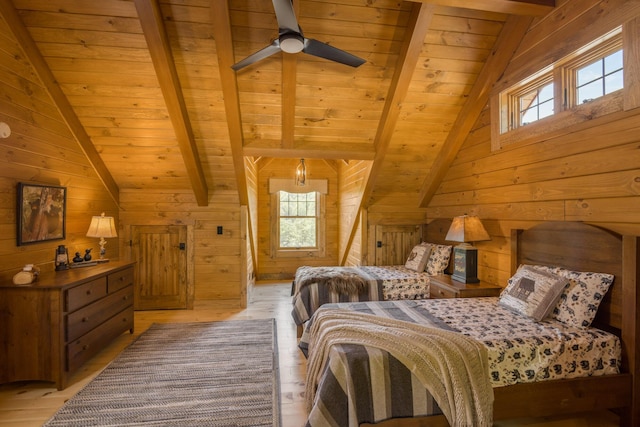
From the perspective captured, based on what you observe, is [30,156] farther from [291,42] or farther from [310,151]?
[310,151]

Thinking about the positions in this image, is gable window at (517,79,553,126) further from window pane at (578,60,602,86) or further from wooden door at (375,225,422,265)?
wooden door at (375,225,422,265)

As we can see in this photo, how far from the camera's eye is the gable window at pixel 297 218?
5898 millimetres


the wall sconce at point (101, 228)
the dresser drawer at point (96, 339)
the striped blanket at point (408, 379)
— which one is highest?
the wall sconce at point (101, 228)

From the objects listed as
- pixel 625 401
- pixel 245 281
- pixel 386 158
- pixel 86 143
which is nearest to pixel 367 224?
pixel 386 158

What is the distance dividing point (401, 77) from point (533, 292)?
2.11 meters

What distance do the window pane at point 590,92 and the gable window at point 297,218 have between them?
13.7ft

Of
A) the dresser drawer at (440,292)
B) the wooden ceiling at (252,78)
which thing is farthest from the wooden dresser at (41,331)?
the dresser drawer at (440,292)

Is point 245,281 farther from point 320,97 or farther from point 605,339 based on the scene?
point 605,339

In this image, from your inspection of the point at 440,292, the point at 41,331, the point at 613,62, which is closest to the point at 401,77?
the point at 613,62

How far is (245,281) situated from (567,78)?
4.12 meters

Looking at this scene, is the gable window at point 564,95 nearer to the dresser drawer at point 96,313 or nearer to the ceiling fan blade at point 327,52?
the ceiling fan blade at point 327,52

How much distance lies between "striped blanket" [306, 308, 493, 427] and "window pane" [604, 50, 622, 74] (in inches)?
81.6

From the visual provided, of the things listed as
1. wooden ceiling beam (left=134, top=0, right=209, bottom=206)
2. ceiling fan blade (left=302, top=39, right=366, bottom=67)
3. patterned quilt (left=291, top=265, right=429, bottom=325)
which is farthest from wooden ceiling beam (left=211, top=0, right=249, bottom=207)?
patterned quilt (left=291, top=265, right=429, bottom=325)

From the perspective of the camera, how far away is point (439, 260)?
3.72m
